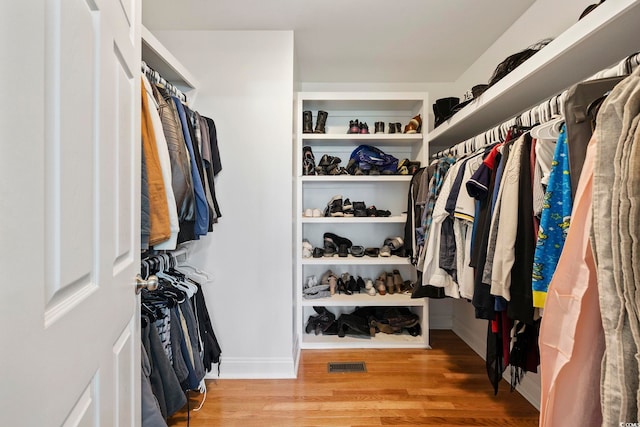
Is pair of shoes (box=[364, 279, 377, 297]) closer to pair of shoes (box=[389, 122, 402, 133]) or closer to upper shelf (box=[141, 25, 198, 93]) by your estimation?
pair of shoes (box=[389, 122, 402, 133])

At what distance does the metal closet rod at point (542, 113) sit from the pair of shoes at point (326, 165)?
35.8 inches

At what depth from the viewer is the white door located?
0.33 meters

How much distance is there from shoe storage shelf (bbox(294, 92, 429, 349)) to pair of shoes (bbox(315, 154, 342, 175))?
8cm

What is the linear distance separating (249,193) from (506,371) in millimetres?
2012

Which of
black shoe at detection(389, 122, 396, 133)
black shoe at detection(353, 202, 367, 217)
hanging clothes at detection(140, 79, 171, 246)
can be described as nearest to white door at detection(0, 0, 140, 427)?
hanging clothes at detection(140, 79, 171, 246)

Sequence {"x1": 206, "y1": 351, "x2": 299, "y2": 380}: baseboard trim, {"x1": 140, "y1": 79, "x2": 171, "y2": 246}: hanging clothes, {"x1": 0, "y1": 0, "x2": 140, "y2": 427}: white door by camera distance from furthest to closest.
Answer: {"x1": 206, "y1": 351, "x2": 299, "y2": 380}: baseboard trim
{"x1": 140, "y1": 79, "x2": 171, "y2": 246}: hanging clothes
{"x1": 0, "y1": 0, "x2": 140, "y2": 427}: white door

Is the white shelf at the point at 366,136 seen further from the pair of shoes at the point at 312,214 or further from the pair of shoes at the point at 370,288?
the pair of shoes at the point at 370,288

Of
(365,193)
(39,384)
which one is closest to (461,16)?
(365,193)

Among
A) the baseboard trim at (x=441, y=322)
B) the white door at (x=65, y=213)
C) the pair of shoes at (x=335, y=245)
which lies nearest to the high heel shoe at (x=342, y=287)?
the pair of shoes at (x=335, y=245)

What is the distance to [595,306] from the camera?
543mm

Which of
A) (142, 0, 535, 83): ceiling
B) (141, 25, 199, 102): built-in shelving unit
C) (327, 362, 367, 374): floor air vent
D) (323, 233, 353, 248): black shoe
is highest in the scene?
(142, 0, 535, 83): ceiling

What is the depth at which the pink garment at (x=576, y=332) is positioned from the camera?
0.55 metres

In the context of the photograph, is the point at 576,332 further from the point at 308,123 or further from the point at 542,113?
the point at 308,123

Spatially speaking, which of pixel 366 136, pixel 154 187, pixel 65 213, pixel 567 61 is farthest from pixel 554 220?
pixel 366 136
